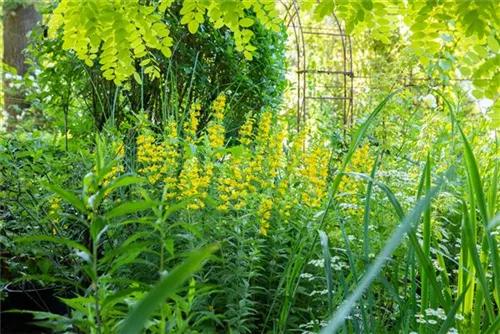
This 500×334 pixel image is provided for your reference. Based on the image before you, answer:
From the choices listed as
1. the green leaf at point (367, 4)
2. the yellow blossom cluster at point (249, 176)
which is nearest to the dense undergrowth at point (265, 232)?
the yellow blossom cluster at point (249, 176)

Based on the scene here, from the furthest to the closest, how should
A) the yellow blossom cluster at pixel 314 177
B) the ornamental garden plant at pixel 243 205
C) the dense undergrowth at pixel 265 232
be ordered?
1. the yellow blossom cluster at pixel 314 177
2. the dense undergrowth at pixel 265 232
3. the ornamental garden plant at pixel 243 205

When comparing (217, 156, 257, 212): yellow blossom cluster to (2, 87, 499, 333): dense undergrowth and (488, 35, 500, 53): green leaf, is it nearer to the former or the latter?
(2, 87, 499, 333): dense undergrowth

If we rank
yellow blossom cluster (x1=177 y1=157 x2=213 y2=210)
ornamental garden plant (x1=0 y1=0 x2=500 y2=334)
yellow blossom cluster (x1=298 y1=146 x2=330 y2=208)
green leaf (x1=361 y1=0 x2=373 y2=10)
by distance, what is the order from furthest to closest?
yellow blossom cluster (x1=298 y1=146 x2=330 y2=208), yellow blossom cluster (x1=177 y1=157 x2=213 y2=210), green leaf (x1=361 y1=0 x2=373 y2=10), ornamental garden plant (x1=0 y1=0 x2=500 y2=334)

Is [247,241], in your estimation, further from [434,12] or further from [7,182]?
[7,182]

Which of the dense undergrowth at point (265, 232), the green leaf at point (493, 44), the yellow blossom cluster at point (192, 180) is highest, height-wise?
the green leaf at point (493, 44)

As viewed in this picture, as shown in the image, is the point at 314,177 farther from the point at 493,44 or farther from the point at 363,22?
the point at 493,44

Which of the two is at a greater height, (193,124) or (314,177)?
(193,124)

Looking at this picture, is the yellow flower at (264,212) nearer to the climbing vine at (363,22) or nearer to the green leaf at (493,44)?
the climbing vine at (363,22)

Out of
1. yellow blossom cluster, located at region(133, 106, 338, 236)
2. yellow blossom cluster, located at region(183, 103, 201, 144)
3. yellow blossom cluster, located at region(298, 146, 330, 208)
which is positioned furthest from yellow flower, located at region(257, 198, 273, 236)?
yellow blossom cluster, located at region(183, 103, 201, 144)

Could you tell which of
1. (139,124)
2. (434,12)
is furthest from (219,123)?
(434,12)

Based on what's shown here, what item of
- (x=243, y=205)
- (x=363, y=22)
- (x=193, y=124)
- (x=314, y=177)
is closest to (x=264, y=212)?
(x=243, y=205)

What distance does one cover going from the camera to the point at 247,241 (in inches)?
90.5

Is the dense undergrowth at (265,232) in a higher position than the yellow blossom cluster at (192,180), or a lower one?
lower

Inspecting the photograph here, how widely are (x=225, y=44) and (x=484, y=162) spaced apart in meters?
1.62
